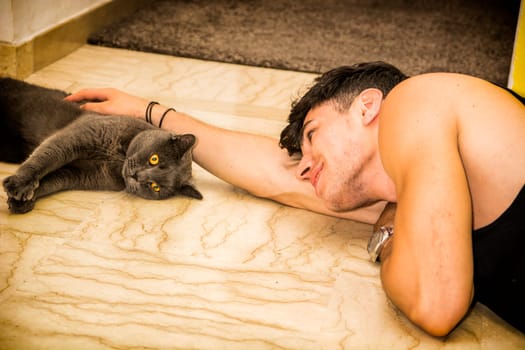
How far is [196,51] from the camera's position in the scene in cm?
322

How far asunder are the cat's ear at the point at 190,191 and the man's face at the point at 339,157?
1.34 ft

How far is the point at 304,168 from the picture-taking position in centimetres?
172

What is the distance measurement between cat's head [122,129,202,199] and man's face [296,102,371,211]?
1.31 feet

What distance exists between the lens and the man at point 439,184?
4.05 feet

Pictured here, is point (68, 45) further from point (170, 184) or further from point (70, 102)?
point (170, 184)

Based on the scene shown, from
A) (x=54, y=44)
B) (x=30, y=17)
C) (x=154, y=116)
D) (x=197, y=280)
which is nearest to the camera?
(x=197, y=280)

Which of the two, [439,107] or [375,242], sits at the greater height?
[439,107]

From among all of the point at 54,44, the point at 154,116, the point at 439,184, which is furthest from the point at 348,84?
the point at 54,44

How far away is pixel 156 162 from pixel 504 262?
102 cm


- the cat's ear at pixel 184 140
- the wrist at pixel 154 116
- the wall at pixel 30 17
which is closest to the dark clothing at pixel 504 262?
the cat's ear at pixel 184 140

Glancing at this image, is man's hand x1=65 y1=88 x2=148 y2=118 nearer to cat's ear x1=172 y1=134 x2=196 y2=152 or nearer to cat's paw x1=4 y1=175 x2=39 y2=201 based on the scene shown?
cat's ear x1=172 y1=134 x2=196 y2=152

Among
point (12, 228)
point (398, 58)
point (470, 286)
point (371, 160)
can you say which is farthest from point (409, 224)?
point (398, 58)

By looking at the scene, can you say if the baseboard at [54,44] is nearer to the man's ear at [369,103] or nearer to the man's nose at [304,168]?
the man's nose at [304,168]

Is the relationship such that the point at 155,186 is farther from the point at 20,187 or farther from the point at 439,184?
the point at 439,184
